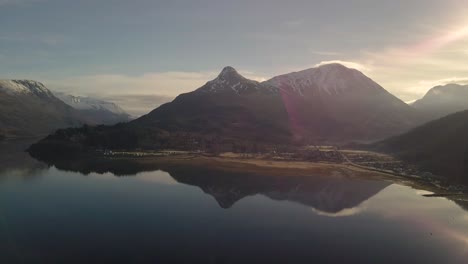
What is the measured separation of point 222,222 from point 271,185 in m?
61.5

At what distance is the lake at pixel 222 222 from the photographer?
2781 inches

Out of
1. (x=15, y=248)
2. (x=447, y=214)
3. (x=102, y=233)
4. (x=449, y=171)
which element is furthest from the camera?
(x=449, y=171)

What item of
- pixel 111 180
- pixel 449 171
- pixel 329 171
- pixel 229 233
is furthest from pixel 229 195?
pixel 449 171

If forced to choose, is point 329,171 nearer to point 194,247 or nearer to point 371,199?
point 371,199

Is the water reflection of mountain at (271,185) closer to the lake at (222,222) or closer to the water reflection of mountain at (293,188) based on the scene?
the water reflection of mountain at (293,188)

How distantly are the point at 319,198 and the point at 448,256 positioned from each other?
57.7 m

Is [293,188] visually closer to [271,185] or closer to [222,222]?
[271,185]

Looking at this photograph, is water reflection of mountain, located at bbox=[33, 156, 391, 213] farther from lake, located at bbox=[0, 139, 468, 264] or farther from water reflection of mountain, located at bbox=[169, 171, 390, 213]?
lake, located at bbox=[0, 139, 468, 264]

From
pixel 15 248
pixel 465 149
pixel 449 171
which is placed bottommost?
pixel 15 248

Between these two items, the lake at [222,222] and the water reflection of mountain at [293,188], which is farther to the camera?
the water reflection of mountain at [293,188]

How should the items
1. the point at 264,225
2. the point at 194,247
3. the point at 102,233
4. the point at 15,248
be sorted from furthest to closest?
the point at 264,225
the point at 102,233
the point at 194,247
the point at 15,248

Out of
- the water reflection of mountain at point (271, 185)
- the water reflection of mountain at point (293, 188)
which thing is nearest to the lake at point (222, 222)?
the water reflection of mountain at point (293, 188)

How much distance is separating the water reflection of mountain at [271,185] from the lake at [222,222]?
0.74m

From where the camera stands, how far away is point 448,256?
74062 mm
